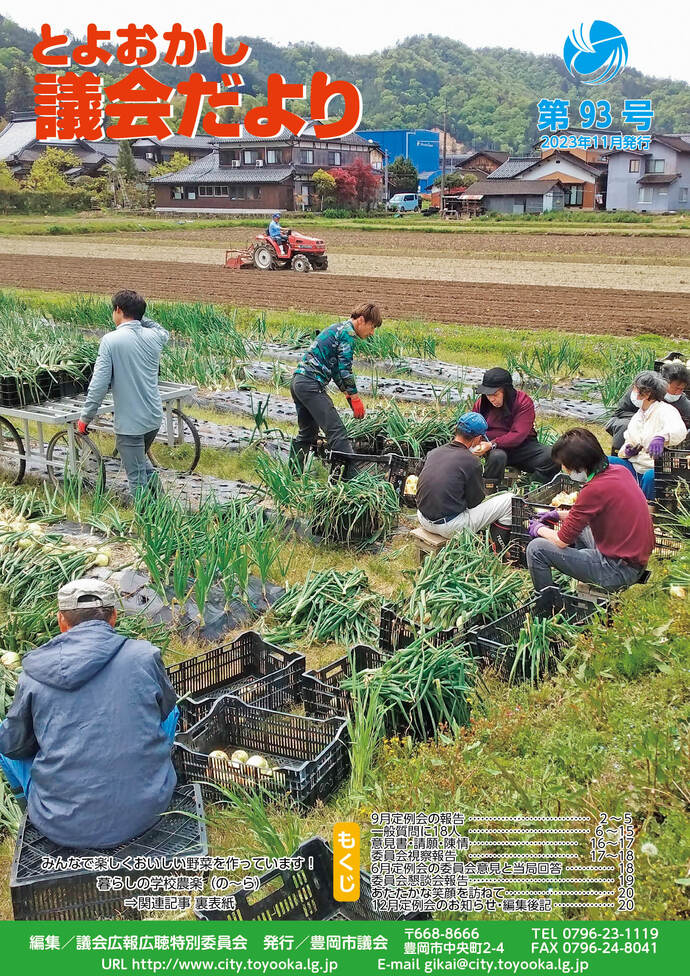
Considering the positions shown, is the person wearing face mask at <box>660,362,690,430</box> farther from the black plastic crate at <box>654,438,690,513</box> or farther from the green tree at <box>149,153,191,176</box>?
the green tree at <box>149,153,191,176</box>

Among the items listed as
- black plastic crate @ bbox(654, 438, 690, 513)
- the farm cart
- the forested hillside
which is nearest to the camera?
black plastic crate @ bbox(654, 438, 690, 513)

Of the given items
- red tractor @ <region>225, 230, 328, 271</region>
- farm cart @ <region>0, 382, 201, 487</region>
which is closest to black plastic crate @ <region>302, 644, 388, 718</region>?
farm cart @ <region>0, 382, 201, 487</region>

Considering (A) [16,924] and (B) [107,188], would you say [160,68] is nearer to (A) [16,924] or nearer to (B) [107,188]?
(B) [107,188]

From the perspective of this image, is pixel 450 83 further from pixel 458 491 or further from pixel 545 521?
pixel 545 521

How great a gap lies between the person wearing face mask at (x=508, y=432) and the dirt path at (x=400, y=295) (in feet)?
25.8

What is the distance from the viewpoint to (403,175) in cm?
6219

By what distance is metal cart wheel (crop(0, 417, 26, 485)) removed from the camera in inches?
291

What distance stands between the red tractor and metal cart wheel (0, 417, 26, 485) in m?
15.4

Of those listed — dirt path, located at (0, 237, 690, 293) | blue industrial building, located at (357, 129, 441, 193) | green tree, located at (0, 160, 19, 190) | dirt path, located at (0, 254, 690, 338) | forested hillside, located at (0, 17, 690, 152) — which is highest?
forested hillside, located at (0, 17, 690, 152)

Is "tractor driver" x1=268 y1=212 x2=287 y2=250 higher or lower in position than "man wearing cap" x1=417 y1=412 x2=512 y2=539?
higher

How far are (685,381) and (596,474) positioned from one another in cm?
258

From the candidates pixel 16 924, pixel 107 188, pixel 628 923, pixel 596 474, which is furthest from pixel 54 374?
pixel 107 188

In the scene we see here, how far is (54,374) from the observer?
24.1 ft

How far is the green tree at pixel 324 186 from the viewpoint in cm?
5122
